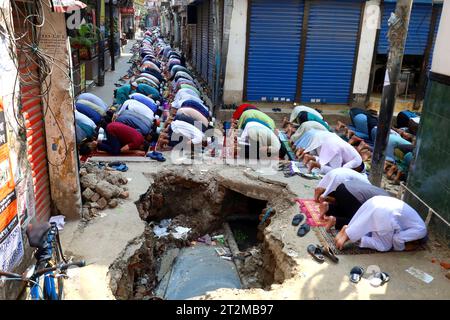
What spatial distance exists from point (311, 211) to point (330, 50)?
824cm

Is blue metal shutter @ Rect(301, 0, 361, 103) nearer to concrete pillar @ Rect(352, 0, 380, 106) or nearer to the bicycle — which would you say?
concrete pillar @ Rect(352, 0, 380, 106)

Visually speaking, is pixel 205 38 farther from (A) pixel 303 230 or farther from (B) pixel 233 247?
(A) pixel 303 230

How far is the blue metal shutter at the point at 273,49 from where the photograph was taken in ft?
43.0

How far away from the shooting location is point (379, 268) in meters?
5.57

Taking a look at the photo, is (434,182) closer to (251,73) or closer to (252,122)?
(252,122)

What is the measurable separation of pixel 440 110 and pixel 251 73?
25.9ft

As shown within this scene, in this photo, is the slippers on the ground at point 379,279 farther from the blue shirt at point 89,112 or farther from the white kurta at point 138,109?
the blue shirt at point 89,112

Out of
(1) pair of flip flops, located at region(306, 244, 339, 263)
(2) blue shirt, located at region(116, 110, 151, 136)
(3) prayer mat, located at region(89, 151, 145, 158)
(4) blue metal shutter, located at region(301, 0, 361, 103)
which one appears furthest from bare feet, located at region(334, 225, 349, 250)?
(4) blue metal shutter, located at region(301, 0, 361, 103)

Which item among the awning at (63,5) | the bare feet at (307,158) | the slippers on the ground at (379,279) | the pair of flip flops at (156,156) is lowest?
the slippers on the ground at (379,279)

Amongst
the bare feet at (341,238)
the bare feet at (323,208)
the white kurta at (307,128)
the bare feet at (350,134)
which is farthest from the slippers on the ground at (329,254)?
the bare feet at (350,134)

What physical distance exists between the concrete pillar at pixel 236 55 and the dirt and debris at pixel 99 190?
6.70m

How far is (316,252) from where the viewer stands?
5.86 m

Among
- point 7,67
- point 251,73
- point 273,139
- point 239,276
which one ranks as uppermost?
point 7,67

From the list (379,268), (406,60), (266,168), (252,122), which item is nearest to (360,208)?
(379,268)
